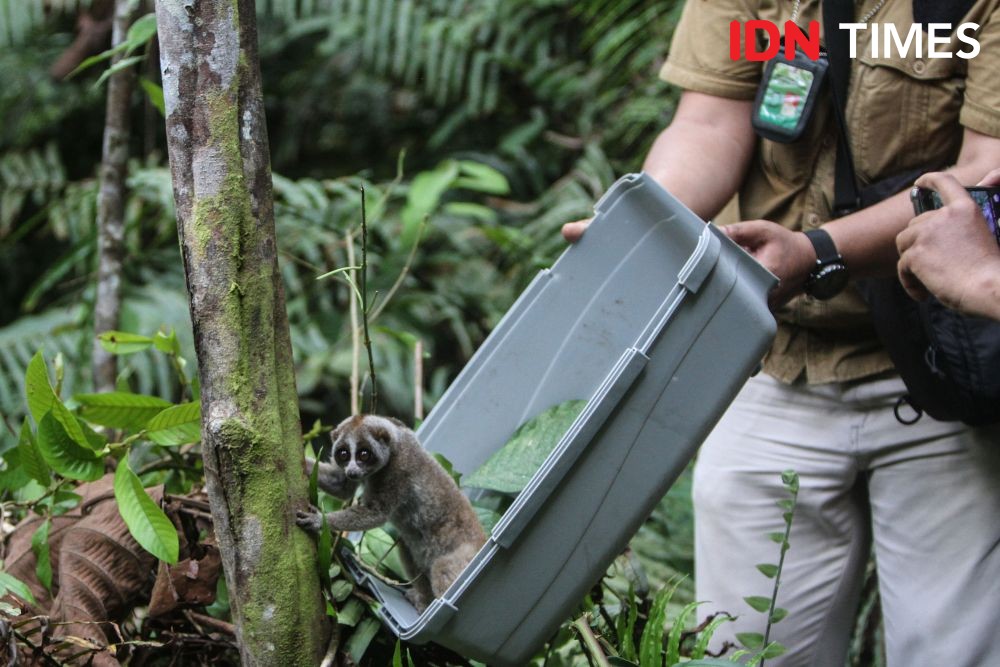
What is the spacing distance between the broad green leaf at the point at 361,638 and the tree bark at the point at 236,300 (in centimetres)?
13

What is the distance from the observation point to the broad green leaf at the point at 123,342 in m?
2.14

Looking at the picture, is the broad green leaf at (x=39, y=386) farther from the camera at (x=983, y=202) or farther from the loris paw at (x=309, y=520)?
the camera at (x=983, y=202)

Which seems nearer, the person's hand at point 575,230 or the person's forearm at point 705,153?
the person's hand at point 575,230

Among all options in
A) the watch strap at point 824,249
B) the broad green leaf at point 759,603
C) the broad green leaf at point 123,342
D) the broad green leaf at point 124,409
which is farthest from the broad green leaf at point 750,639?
the broad green leaf at point 123,342

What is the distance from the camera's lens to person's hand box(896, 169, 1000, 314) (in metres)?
1.72

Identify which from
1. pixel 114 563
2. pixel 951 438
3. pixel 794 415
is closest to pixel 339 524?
pixel 114 563

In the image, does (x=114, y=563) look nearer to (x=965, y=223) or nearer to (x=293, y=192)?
(x=965, y=223)

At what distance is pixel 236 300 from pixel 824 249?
46.3 inches

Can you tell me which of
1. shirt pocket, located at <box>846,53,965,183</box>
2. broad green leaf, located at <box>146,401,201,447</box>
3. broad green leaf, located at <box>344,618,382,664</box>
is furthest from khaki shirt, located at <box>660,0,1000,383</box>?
broad green leaf, located at <box>146,401,201,447</box>

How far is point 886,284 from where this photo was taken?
215 cm

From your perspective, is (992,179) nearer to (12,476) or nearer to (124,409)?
(124,409)

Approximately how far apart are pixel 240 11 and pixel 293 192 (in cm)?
283

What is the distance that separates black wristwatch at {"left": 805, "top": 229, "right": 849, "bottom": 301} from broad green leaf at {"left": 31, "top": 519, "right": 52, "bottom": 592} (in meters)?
1.52

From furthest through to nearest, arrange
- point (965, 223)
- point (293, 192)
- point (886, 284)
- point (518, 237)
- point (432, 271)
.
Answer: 1. point (432, 271)
2. point (518, 237)
3. point (293, 192)
4. point (886, 284)
5. point (965, 223)
